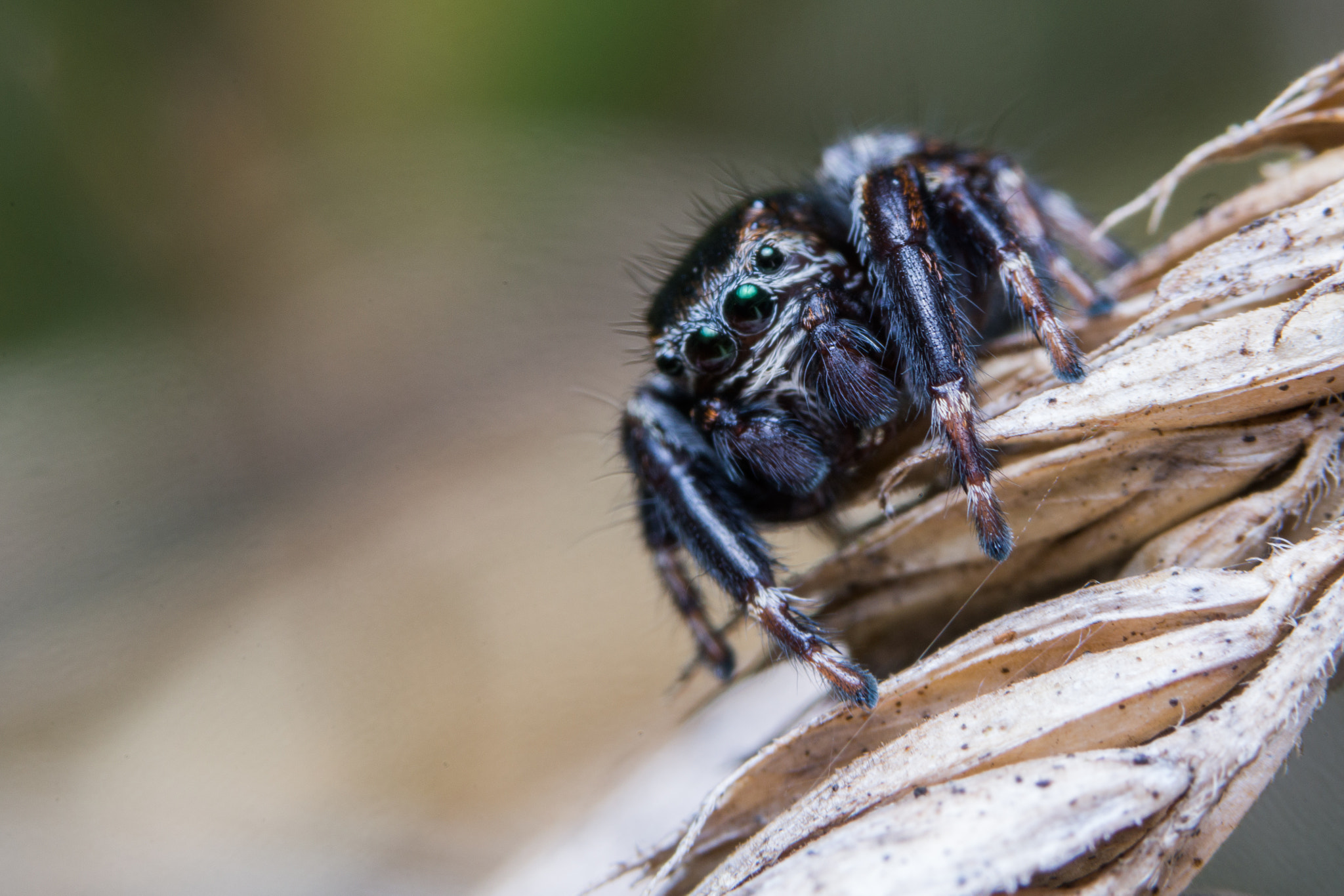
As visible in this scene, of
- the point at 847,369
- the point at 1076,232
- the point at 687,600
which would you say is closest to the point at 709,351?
the point at 847,369

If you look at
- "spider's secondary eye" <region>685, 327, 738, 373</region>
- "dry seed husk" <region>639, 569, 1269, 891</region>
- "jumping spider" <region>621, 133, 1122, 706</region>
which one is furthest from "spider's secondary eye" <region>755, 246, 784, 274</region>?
"dry seed husk" <region>639, 569, 1269, 891</region>

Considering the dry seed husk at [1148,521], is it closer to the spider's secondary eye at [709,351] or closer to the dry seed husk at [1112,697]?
the dry seed husk at [1112,697]

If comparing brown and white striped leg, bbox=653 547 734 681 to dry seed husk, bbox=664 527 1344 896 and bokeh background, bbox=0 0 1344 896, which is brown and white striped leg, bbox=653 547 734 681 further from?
dry seed husk, bbox=664 527 1344 896

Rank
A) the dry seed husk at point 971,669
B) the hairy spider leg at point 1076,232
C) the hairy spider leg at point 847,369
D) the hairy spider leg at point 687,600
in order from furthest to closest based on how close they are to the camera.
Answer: the hairy spider leg at point 1076,232 → the hairy spider leg at point 687,600 → the hairy spider leg at point 847,369 → the dry seed husk at point 971,669

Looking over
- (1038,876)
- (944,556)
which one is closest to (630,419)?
(944,556)

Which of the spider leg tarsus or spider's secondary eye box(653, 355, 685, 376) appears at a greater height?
spider's secondary eye box(653, 355, 685, 376)

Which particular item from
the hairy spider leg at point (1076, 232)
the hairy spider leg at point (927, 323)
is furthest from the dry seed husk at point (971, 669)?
the hairy spider leg at point (1076, 232)

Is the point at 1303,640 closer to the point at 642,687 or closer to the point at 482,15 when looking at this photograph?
the point at 642,687
